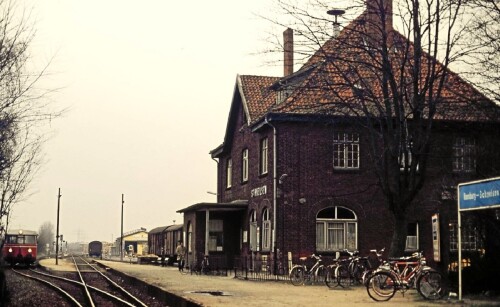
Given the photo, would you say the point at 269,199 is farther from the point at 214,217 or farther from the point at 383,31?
the point at 383,31

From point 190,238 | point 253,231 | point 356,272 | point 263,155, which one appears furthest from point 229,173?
point 356,272

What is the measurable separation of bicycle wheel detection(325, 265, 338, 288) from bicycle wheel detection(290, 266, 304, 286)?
1.12 m

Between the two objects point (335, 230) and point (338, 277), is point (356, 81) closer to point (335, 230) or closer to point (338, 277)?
point (338, 277)

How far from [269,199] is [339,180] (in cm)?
309

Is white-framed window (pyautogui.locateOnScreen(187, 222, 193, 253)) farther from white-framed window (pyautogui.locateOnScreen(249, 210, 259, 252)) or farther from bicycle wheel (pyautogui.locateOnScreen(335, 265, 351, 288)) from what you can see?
bicycle wheel (pyautogui.locateOnScreen(335, 265, 351, 288))

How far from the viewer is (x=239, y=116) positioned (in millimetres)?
37656

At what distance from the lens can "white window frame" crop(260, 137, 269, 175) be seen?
3234 cm

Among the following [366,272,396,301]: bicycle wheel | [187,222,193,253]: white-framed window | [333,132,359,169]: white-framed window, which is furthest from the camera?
[187,222,193,253]: white-framed window

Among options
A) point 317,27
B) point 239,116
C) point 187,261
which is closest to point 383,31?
point 317,27

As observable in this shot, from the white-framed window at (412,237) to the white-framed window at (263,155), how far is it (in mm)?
6747

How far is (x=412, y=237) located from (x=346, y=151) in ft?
15.3

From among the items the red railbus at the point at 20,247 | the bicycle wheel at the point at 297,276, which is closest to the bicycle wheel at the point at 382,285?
the bicycle wheel at the point at 297,276

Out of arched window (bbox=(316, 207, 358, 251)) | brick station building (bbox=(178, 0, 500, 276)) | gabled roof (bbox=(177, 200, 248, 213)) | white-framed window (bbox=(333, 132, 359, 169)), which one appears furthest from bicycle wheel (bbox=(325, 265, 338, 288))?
gabled roof (bbox=(177, 200, 248, 213))

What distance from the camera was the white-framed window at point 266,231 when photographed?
103 ft
